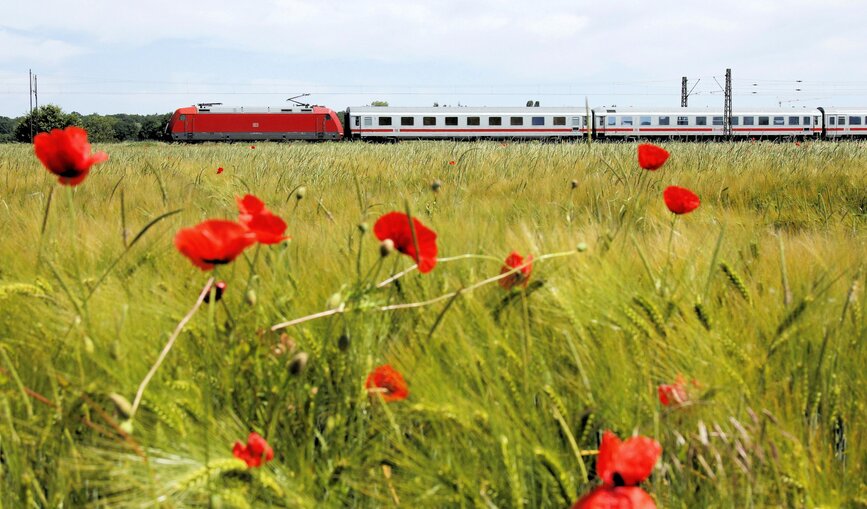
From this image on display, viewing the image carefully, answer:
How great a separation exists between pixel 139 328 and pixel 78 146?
0.94 feet

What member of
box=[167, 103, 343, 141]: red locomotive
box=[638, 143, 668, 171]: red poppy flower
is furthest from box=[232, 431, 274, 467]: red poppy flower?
box=[167, 103, 343, 141]: red locomotive

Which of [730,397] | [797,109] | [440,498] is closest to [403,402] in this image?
[440,498]

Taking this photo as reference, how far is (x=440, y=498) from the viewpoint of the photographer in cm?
81

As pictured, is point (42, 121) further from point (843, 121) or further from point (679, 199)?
point (679, 199)

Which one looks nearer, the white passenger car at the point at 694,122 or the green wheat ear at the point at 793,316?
the green wheat ear at the point at 793,316

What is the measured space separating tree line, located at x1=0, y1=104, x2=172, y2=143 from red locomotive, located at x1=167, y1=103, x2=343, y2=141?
1.81 metres

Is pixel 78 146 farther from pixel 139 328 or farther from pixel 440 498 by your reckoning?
pixel 440 498

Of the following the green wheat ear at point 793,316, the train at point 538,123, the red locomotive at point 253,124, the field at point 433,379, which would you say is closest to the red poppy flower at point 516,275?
the field at point 433,379

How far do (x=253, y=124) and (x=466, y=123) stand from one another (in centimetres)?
856

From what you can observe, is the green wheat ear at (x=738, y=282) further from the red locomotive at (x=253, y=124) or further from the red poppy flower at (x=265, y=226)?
the red locomotive at (x=253, y=124)

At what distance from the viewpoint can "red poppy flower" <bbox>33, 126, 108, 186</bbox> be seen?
1.05m

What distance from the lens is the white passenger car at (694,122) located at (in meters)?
28.6

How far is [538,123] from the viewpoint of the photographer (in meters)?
29.1

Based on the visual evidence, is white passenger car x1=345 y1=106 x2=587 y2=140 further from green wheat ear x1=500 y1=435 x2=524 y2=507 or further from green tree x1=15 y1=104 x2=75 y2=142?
green tree x1=15 y1=104 x2=75 y2=142
